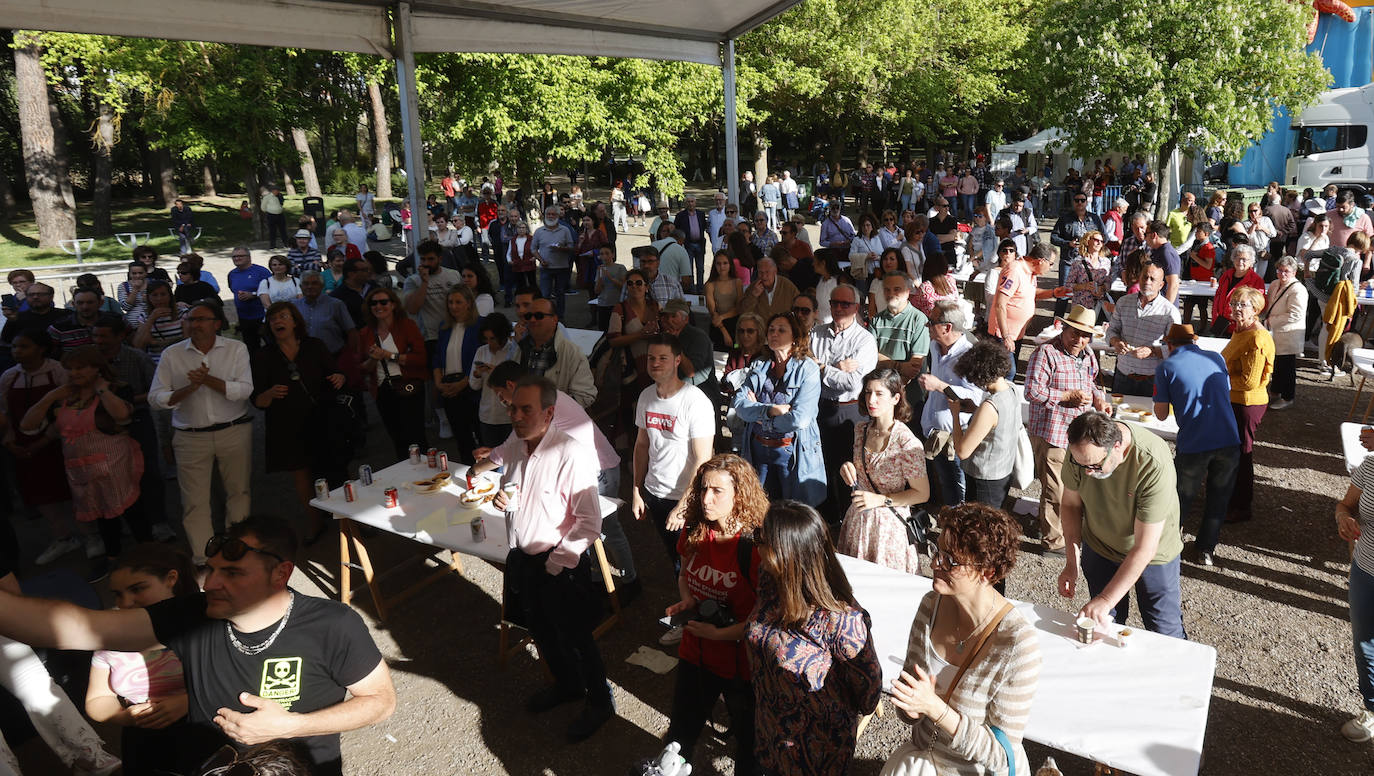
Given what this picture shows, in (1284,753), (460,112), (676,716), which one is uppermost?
(460,112)

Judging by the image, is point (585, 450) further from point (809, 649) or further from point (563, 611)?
point (809, 649)

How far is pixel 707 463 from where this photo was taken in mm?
3336

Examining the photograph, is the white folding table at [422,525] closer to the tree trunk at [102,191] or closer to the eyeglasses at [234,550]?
the eyeglasses at [234,550]

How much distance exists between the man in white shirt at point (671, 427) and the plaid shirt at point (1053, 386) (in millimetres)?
2136

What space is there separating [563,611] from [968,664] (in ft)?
6.31

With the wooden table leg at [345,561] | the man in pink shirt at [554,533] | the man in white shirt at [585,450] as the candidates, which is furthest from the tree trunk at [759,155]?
the man in pink shirt at [554,533]

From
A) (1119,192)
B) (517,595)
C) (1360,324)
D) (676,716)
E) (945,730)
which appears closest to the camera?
(945,730)

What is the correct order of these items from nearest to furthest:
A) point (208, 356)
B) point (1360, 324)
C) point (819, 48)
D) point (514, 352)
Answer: point (208, 356) < point (514, 352) < point (1360, 324) < point (819, 48)

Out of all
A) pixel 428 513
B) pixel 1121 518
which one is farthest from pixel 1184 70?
pixel 428 513

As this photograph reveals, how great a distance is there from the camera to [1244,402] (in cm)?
530

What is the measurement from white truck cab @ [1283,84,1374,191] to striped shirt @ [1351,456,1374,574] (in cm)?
2097

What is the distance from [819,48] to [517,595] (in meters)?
22.6

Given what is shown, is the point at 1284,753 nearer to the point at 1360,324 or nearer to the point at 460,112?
the point at 1360,324

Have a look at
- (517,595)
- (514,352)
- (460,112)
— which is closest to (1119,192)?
(460,112)
